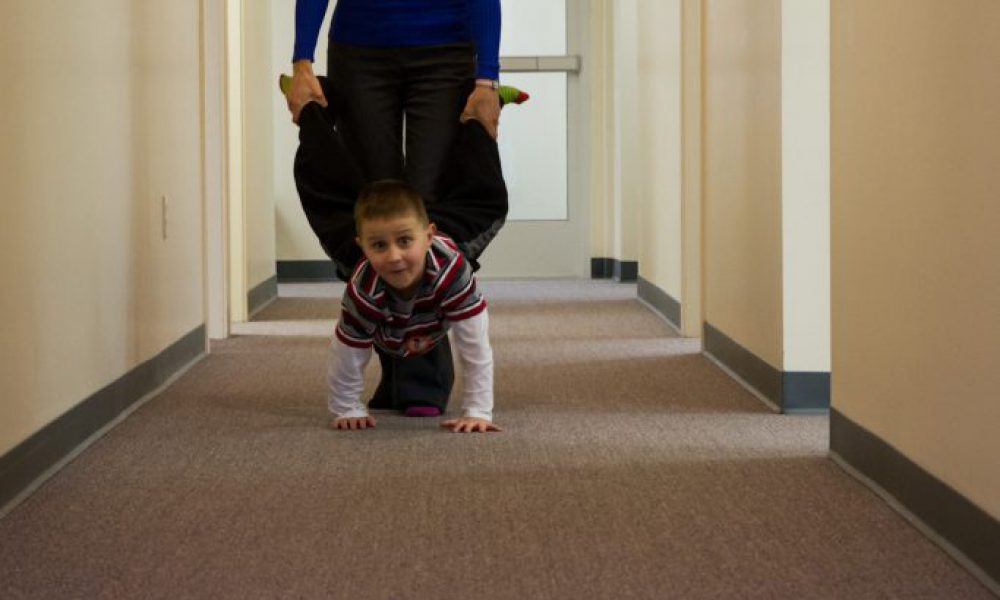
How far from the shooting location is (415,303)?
3.16m

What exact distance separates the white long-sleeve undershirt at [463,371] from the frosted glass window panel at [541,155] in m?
5.61

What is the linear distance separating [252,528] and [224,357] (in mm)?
2483

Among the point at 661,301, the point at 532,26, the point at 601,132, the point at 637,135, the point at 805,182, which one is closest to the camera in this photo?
the point at 805,182

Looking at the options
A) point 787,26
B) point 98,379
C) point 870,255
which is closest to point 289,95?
point 98,379

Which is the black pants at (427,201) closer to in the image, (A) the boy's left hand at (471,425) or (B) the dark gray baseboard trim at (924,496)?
(A) the boy's left hand at (471,425)

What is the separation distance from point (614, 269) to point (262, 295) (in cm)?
237

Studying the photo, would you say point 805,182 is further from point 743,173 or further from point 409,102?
point 409,102

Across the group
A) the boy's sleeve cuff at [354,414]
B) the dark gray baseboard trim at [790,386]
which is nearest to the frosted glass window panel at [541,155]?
the dark gray baseboard trim at [790,386]

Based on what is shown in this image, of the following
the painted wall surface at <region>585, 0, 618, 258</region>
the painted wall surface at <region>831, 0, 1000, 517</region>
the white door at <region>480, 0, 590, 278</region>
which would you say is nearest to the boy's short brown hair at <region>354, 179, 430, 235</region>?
the painted wall surface at <region>831, 0, 1000, 517</region>

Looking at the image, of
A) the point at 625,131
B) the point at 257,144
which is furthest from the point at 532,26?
the point at 257,144

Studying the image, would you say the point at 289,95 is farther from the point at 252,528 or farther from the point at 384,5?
the point at 252,528

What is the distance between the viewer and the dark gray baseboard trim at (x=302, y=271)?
8711 mm

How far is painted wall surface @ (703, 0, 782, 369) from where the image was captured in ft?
12.0

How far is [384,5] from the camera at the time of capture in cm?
347
